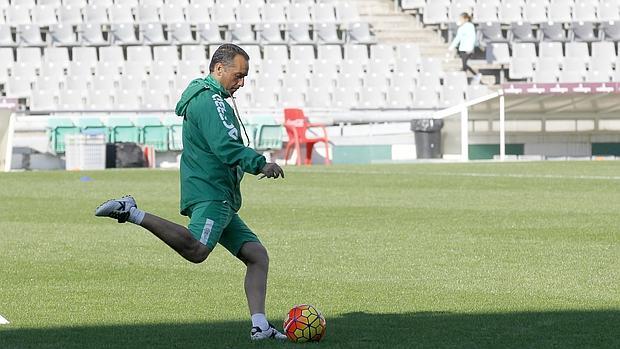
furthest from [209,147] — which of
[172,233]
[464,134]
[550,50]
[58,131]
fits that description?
[550,50]

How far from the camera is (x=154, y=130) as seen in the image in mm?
32531

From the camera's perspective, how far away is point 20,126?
105 feet

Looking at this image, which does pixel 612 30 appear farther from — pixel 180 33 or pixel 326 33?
pixel 180 33

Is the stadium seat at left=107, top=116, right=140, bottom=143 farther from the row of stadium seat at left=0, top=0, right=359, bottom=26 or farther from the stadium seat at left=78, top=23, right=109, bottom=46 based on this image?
the row of stadium seat at left=0, top=0, right=359, bottom=26

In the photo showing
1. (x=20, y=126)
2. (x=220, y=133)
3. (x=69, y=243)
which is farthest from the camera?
(x=20, y=126)

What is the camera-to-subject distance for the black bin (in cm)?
3247

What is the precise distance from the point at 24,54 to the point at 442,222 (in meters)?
21.8

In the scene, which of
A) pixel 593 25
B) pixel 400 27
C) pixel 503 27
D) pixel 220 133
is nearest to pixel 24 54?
pixel 400 27

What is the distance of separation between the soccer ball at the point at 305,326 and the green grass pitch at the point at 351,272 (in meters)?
0.10

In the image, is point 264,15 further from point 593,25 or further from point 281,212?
point 281,212

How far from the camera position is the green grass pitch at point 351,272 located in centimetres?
786

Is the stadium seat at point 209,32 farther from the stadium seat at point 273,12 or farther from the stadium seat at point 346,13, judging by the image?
the stadium seat at point 346,13

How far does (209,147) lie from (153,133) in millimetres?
25290

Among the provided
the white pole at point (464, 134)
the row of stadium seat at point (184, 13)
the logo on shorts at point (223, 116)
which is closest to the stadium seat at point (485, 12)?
the row of stadium seat at point (184, 13)
